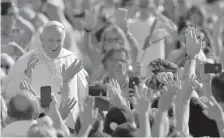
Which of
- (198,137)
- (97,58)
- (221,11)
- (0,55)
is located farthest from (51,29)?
(221,11)

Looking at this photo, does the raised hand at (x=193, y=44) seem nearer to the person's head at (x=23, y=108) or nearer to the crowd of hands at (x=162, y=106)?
the crowd of hands at (x=162, y=106)

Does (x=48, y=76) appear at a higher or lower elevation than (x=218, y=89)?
higher

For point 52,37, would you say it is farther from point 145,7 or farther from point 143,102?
point 145,7

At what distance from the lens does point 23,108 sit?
23.6ft

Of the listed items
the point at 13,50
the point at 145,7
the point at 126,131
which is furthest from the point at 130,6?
the point at 126,131

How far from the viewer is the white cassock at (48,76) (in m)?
9.66

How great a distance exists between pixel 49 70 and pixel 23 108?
2656 millimetres

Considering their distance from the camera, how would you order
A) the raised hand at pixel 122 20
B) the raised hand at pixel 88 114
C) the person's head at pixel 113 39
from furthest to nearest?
the raised hand at pixel 122 20 < the person's head at pixel 113 39 < the raised hand at pixel 88 114

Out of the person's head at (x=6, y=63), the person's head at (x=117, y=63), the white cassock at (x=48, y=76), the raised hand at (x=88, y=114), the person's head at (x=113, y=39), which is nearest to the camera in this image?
the raised hand at (x=88, y=114)

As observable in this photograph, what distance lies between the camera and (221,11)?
15.3 meters

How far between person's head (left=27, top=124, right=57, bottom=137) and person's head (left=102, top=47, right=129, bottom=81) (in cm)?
339

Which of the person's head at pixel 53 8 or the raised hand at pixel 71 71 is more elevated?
the person's head at pixel 53 8

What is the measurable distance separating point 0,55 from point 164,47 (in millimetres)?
3403

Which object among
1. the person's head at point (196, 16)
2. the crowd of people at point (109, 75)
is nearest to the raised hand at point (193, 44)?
the crowd of people at point (109, 75)
